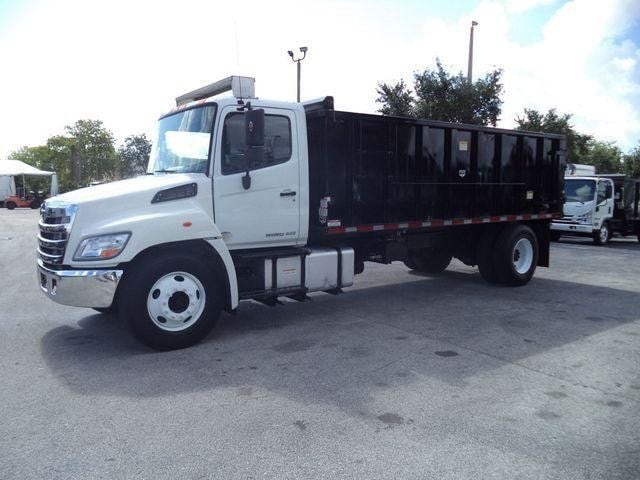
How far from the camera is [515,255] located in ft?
31.7

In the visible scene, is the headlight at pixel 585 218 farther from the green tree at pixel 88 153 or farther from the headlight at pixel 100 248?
the green tree at pixel 88 153

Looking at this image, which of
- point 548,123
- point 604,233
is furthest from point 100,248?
point 548,123

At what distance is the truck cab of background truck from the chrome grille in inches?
633

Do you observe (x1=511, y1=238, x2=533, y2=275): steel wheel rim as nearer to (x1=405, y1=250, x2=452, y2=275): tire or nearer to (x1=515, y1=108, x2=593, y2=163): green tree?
(x1=405, y1=250, x2=452, y2=275): tire

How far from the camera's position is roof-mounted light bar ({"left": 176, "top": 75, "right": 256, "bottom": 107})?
19.9ft

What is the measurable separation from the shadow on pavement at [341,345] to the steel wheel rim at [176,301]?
332mm

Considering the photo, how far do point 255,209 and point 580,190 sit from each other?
15.2m

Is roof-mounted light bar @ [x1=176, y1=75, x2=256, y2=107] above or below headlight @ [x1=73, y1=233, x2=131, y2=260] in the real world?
above

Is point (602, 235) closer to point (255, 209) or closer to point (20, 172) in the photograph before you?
point (255, 209)

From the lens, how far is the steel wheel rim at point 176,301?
5414 mm

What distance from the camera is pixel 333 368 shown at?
4.99 metres

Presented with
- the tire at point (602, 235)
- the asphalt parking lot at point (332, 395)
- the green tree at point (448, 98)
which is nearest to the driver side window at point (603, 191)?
the tire at point (602, 235)

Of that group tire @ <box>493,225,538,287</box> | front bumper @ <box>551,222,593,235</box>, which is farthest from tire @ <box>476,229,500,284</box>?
front bumper @ <box>551,222,593,235</box>

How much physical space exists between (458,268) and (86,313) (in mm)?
7694
